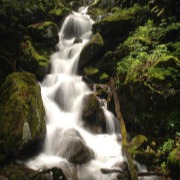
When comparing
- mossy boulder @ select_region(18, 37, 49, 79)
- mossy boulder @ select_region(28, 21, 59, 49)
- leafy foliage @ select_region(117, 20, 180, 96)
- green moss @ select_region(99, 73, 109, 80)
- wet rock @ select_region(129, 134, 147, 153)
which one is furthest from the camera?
mossy boulder @ select_region(28, 21, 59, 49)

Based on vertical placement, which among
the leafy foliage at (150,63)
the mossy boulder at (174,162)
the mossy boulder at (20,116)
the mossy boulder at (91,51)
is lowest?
the mossy boulder at (174,162)

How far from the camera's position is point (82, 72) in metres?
13.2

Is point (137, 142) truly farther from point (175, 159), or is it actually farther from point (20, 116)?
point (20, 116)

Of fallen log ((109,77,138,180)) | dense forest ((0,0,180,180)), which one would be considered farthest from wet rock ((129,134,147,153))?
fallen log ((109,77,138,180))

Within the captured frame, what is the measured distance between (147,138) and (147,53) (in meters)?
3.92

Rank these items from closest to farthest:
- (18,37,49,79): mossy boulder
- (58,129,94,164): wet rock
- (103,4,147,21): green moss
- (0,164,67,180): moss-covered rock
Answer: (0,164,67,180): moss-covered rock, (58,129,94,164): wet rock, (18,37,49,79): mossy boulder, (103,4,147,21): green moss

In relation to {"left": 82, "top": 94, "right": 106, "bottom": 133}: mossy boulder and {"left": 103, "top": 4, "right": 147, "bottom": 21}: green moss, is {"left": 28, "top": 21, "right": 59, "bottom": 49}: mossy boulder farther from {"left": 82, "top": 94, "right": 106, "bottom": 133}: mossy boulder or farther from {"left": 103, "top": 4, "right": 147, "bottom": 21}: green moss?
{"left": 82, "top": 94, "right": 106, "bottom": 133}: mossy boulder

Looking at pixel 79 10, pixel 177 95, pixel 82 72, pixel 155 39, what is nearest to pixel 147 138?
pixel 177 95

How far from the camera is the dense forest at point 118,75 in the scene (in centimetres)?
771

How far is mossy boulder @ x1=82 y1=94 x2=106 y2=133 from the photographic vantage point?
32.6 feet

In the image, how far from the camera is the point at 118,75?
10.9 meters

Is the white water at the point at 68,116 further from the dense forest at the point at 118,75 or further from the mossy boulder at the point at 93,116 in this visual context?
the dense forest at the point at 118,75

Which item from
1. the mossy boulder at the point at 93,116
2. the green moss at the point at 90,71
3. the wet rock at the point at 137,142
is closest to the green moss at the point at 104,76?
the green moss at the point at 90,71

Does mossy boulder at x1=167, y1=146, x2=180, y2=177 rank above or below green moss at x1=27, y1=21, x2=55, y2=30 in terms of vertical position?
below
